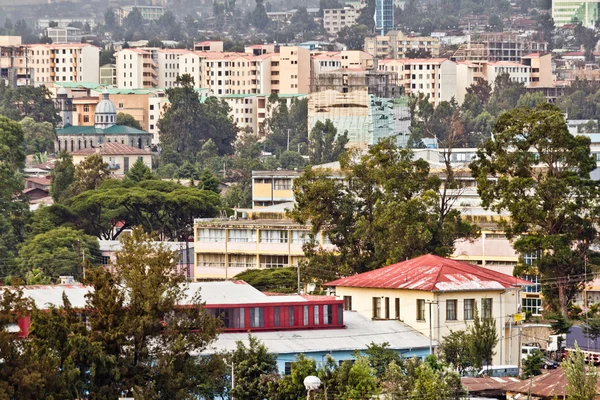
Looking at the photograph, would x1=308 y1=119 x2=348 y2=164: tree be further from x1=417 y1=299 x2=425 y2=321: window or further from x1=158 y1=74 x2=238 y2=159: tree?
x1=417 y1=299 x2=425 y2=321: window

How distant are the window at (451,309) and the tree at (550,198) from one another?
6.85m

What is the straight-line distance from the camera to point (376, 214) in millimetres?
54188

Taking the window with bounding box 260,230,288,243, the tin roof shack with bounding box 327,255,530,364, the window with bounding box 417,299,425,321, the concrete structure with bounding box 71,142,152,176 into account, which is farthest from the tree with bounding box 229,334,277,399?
the concrete structure with bounding box 71,142,152,176

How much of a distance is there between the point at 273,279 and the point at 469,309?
18119mm

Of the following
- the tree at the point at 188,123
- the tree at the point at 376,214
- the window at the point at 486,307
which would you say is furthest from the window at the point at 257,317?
the tree at the point at 188,123

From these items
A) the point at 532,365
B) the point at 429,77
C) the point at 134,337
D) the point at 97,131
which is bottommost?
the point at 97,131

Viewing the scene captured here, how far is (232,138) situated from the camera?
6235 inches

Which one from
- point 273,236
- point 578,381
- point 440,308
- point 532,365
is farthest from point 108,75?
point 578,381

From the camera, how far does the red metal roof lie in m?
44.0

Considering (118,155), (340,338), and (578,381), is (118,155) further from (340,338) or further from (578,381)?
(578,381)

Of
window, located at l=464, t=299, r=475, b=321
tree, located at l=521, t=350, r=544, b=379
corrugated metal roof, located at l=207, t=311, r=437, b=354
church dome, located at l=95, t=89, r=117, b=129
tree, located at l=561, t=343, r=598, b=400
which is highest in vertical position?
tree, located at l=561, t=343, r=598, b=400

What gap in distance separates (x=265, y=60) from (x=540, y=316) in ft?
425

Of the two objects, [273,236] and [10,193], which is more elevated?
[10,193]

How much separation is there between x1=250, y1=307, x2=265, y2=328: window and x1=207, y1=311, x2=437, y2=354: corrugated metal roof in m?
0.26
